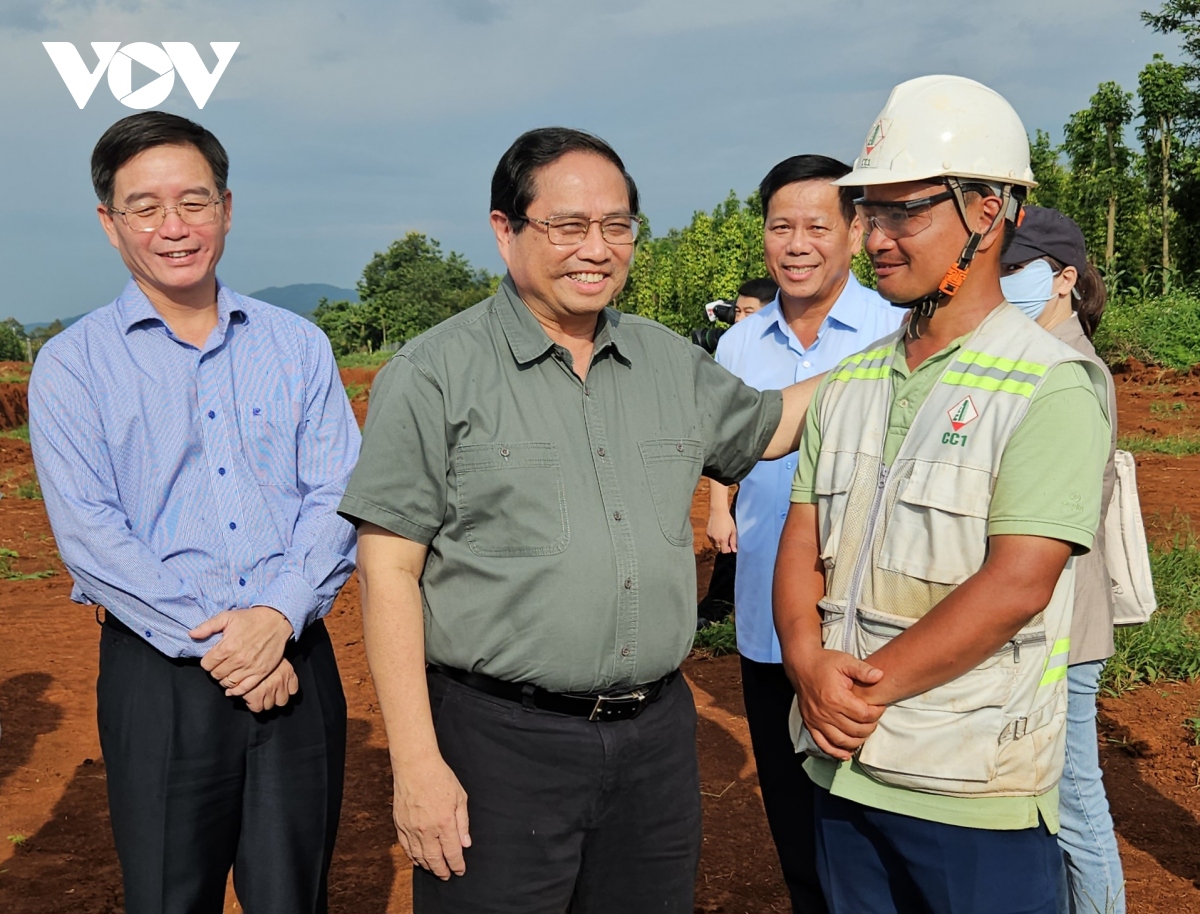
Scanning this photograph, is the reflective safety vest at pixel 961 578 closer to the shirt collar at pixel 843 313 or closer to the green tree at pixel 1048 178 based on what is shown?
the shirt collar at pixel 843 313

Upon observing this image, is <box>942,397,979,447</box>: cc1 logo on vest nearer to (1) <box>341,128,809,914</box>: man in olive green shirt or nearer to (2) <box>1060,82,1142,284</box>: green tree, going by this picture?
(1) <box>341,128,809,914</box>: man in olive green shirt

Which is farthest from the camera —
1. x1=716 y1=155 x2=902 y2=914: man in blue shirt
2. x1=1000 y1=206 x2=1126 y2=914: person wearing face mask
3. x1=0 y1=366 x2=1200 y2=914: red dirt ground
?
x1=0 y1=366 x2=1200 y2=914: red dirt ground

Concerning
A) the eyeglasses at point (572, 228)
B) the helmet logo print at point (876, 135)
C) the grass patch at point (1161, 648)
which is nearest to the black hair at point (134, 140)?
the eyeglasses at point (572, 228)

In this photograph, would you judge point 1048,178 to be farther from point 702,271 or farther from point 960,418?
point 960,418

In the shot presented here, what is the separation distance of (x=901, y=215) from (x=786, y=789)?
170 cm

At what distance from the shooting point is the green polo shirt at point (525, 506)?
208 centimetres

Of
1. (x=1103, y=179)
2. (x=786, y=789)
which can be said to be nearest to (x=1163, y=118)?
(x=1103, y=179)

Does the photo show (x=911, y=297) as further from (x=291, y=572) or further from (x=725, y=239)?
(x=725, y=239)

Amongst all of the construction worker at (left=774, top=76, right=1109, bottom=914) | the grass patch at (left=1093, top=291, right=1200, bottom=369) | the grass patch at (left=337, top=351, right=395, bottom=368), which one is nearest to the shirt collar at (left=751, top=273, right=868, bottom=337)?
the construction worker at (left=774, top=76, right=1109, bottom=914)

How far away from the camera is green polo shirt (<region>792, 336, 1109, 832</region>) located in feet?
5.84

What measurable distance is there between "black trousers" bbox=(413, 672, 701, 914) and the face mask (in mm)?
1503

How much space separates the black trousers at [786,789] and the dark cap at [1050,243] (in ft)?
4.29

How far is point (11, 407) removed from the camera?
19.9 m

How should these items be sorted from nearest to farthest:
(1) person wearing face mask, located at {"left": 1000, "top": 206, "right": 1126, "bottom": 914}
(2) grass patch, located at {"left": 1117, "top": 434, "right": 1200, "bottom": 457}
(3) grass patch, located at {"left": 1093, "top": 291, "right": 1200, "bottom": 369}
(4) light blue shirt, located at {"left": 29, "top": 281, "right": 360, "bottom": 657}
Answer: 1. (4) light blue shirt, located at {"left": 29, "top": 281, "right": 360, "bottom": 657}
2. (1) person wearing face mask, located at {"left": 1000, "top": 206, "right": 1126, "bottom": 914}
3. (2) grass patch, located at {"left": 1117, "top": 434, "right": 1200, "bottom": 457}
4. (3) grass patch, located at {"left": 1093, "top": 291, "right": 1200, "bottom": 369}
